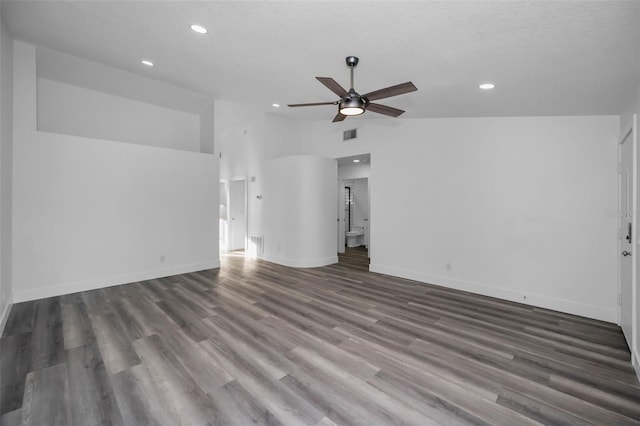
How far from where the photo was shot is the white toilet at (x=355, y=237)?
30.7 ft

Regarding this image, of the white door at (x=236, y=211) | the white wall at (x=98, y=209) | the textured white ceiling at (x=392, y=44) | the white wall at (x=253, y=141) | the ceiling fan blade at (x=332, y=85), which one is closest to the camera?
the textured white ceiling at (x=392, y=44)

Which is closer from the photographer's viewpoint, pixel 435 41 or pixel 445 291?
pixel 435 41

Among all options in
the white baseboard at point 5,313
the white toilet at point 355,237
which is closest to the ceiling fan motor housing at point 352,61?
the white baseboard at point 5,313

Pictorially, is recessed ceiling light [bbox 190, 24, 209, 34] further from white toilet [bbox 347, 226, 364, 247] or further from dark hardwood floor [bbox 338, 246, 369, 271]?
white toilet [bbox 347, 226, 364, 247]

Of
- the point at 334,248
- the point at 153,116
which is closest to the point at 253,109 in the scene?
the point at 153,116

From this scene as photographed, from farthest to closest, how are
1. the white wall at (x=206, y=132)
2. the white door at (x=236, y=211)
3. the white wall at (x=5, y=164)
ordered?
the white door at (x=236, y=211), the white wall at (x=206, y=132), the white wall at (x=5, y=164)

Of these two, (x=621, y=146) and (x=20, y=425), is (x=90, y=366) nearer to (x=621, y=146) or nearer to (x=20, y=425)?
(x=20, y=425)

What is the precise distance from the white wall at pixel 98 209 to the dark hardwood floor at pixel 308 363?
2.09 ft

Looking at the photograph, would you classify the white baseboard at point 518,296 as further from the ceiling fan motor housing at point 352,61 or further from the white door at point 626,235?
the ceiling fan motor housing at point 352,61

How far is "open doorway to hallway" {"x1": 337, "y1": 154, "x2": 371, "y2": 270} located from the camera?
26.9 feet

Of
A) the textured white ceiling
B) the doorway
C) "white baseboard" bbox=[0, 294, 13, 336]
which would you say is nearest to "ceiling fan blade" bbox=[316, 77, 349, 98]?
the textured white ceiling

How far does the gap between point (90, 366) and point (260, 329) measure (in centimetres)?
153

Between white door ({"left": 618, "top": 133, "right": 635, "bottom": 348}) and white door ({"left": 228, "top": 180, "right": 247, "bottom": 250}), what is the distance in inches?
308

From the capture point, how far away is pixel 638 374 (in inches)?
90.9
